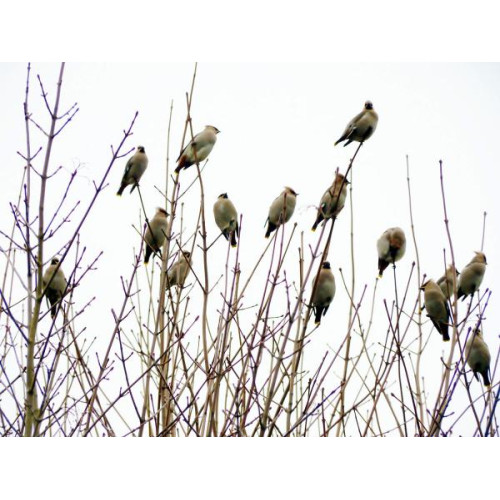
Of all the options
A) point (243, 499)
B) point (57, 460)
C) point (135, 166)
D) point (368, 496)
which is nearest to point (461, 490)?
point (368, 496)

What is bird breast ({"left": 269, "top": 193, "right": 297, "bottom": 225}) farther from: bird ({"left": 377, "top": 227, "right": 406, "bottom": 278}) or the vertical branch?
the vertical branch

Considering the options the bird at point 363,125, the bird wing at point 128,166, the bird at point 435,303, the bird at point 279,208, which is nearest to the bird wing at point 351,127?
the bird at point 363,125

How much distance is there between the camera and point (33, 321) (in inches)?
73.8

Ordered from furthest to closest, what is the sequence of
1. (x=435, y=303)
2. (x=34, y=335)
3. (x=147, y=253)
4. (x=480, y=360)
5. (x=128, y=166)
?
(x=128, y=166)
(x=147, y=253)
(x=435, y=303)
(x=480, y=360)
(x=34, y=335)

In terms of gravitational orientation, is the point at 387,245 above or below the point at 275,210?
below

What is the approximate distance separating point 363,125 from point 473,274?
0.81 metres

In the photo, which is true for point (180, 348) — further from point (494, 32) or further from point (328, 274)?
point (494, 32)

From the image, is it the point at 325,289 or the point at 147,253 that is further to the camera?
the point at 147,253

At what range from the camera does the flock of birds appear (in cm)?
279

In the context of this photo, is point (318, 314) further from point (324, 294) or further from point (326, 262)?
point (326, 262)

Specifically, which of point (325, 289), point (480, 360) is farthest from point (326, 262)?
point (480, 360)

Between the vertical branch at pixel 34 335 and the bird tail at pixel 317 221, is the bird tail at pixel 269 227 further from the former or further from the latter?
the vertical branch at pixel 34 335

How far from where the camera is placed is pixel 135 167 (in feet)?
11.3

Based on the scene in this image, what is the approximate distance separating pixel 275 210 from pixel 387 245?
1.85ft
